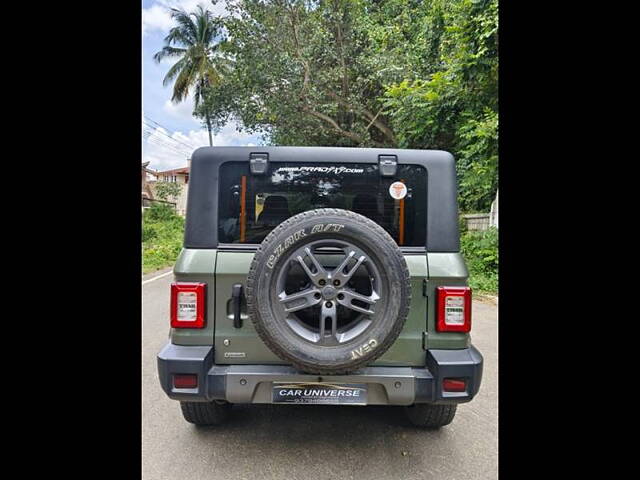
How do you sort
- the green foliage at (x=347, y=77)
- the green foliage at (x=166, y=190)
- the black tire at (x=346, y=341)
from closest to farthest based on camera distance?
the black tire at (x=346, y=341) → the green foliage at (x=347, y=77) → the green foliage at (x=166, y=190)

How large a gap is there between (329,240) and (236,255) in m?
0.63

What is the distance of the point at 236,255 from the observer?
7.72 ft

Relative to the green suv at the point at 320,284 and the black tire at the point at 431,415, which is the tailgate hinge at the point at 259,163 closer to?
the green suv at the point at 320,284

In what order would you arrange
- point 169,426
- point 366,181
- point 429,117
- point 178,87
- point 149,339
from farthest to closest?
point 178,87 → point 429,117 → point 149,339 → point 169,426 → point 366,181

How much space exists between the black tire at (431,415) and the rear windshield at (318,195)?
4.07 ft

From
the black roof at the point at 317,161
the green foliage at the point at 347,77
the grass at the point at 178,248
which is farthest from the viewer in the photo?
the green foliage at the point at 347,77

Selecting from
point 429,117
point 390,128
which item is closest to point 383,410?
point 429,117

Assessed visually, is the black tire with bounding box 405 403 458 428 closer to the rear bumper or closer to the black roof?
the rear bumper

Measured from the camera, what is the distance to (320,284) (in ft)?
6.88

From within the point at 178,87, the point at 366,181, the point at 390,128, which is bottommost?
the point at 366,181

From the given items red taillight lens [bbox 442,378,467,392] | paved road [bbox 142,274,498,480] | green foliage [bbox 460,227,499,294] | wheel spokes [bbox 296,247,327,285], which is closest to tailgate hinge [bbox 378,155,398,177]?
wheel spokes [bbox 296,247,327,285]

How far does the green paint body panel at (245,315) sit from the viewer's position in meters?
2.31

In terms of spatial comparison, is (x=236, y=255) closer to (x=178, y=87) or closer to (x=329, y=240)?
(x=329, y=240)

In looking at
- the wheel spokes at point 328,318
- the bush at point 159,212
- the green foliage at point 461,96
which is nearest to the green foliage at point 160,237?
the bush at point 159,212
